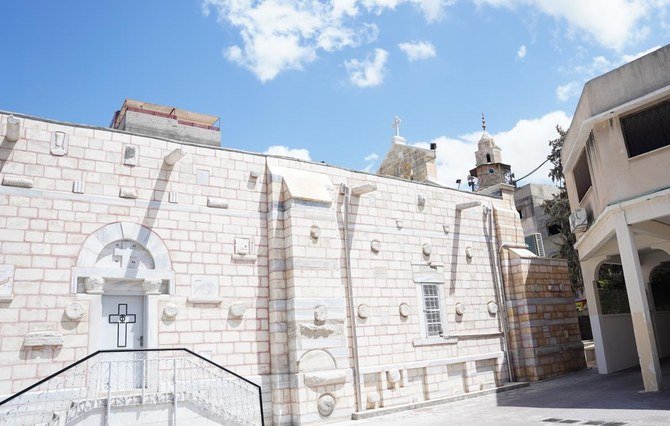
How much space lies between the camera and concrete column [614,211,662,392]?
446 inches

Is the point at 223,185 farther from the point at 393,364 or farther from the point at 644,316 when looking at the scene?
the point at 644,316

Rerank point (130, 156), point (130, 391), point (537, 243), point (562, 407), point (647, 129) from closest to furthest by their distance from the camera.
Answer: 1. point (130, 391)
2. point (130, 156)
3. point (562, 407)
4. point (647, 129)
5. point (537, 243)

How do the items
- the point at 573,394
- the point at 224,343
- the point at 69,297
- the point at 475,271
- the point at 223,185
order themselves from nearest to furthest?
the point at 69,297
the point at 224,343
the point at 223,185
the point at 573,394
the point at 475,271

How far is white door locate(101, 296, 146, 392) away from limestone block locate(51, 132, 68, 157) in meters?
2.76

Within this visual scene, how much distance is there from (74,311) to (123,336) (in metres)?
1.05

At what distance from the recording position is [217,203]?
1155 centimetres

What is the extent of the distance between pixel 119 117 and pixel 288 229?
609cm

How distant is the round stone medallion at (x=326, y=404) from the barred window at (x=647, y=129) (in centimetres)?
833

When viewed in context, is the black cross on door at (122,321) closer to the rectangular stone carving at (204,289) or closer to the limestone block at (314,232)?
the rectangular stone carving at (204,289)

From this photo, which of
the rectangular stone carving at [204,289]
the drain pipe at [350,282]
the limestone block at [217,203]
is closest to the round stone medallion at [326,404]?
the drain pipe at [350,282]

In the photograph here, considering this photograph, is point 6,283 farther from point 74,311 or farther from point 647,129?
point 647,129

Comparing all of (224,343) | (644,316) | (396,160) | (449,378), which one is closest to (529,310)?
(449,378)

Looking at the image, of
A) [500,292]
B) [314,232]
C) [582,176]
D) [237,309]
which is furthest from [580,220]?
[237,309]

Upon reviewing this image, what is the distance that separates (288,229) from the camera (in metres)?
12.0
